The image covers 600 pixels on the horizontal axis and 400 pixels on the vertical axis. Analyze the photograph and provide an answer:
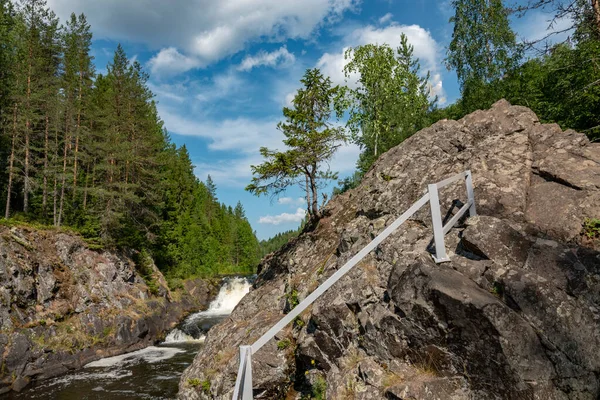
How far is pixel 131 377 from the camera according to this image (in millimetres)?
17344

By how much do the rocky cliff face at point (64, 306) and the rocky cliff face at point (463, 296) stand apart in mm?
13091

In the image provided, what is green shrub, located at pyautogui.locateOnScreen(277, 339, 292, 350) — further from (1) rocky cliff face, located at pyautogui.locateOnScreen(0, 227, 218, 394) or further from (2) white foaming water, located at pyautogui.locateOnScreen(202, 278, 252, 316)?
(2) white foaming water, located at pyautogui.locateOnScreen(202, 278, 252, 316)

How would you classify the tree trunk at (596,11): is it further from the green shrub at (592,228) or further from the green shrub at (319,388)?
the green shrub at (319,388)

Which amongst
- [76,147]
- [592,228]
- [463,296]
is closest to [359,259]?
[463,296]

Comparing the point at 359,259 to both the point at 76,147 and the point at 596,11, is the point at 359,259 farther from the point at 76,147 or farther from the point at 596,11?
the point at 76,147

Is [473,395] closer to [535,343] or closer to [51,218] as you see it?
[535,343]

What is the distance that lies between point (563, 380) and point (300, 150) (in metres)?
12.8

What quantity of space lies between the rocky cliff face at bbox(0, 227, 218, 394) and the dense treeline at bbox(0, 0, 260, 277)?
300 centimetres

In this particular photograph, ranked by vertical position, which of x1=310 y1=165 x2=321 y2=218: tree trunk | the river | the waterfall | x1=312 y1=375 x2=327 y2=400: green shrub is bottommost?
the river

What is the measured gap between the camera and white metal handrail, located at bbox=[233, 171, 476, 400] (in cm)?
433

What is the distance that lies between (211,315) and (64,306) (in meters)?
13.4

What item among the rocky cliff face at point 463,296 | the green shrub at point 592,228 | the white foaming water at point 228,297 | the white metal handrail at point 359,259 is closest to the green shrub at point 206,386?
the rocky cliff face at point 463,296

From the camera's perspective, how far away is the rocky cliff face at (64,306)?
1766 cm

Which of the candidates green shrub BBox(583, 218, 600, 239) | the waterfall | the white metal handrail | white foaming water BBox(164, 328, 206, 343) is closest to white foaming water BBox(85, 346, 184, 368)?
white foaming water BBox(164, 328, 206, 343)
